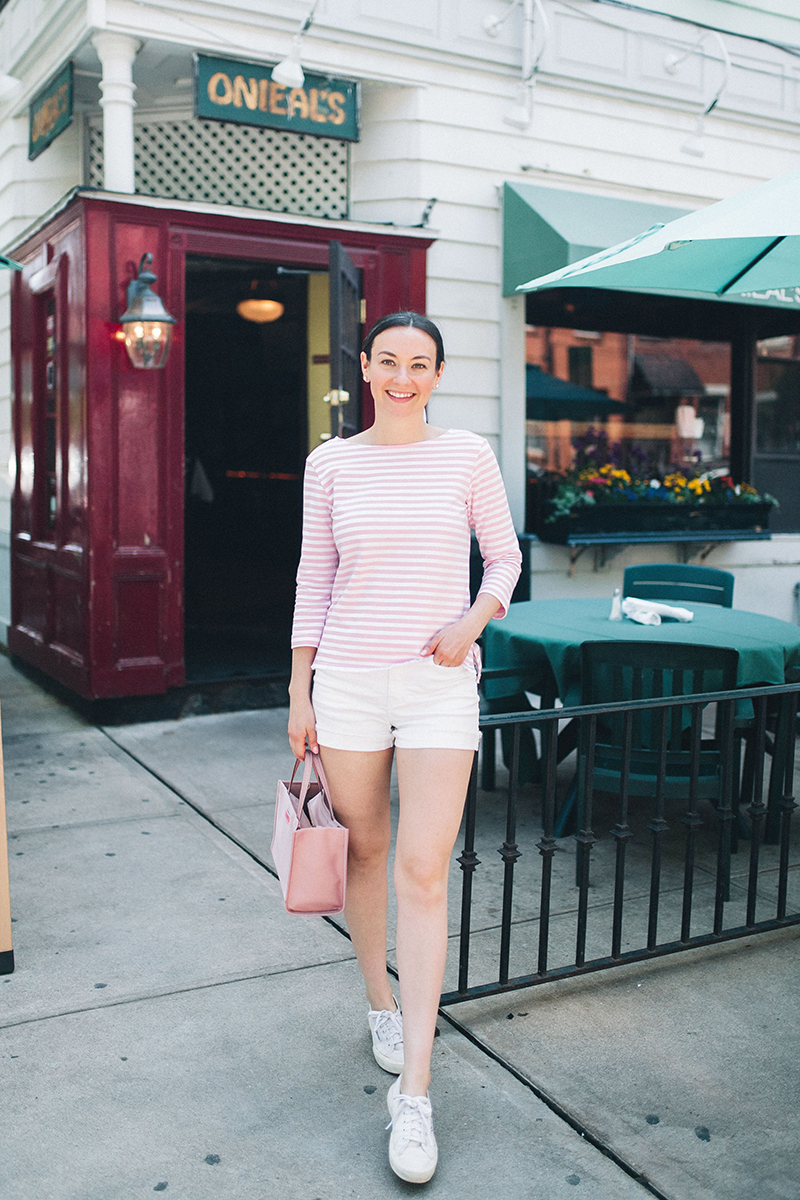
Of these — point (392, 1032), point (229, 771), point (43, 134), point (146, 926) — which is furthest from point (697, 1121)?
point (43, 134)

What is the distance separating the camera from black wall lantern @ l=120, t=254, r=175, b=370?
602cm

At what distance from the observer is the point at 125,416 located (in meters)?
6.30

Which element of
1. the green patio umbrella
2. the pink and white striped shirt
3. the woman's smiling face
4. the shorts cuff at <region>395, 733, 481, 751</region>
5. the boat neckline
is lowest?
the shorts cuff at <region>395, 733, 481, 751</region>

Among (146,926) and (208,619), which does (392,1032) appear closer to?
(146,926)

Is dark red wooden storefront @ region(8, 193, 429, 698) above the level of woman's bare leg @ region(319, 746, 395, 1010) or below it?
above

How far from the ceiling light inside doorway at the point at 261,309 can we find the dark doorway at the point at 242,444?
0.04m

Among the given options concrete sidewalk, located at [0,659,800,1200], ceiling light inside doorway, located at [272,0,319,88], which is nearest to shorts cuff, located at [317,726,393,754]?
concrete sidewalk, located at [0,659,800,1200]

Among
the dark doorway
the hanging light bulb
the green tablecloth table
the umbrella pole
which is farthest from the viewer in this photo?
the dark doorway

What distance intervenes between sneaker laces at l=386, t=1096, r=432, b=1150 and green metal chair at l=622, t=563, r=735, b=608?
3.63 meters

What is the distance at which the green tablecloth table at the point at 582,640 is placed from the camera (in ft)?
13.5

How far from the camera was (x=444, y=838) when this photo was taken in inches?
94.2

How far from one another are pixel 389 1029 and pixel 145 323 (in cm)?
444

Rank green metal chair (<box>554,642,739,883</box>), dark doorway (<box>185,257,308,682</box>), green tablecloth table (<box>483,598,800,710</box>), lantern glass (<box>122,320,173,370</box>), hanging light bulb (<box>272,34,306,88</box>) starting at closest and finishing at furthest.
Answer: green metal chair (<box>554,642,739,883</box>), green tablecloth table (<box>483,598,800,710</box>), hanging light bulb (<box>272,34,306,88</box>), lantern glass (<box>122,320,173,370</box>), dark doorway (<box>185,257,308,682</box>)

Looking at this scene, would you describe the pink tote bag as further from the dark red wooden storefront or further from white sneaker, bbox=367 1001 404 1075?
the dark red wooden storefront
